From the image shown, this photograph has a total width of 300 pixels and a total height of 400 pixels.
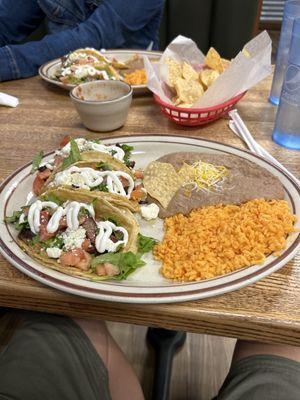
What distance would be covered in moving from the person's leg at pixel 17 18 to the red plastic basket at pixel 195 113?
5.41ft

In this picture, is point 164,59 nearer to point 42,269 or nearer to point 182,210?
point 182,210

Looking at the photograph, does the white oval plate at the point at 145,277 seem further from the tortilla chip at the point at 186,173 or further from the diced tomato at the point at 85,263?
the tortilla chip at the point at 186,173

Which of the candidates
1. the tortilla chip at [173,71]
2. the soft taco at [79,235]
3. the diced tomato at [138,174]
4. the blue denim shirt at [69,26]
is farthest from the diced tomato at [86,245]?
the blue denim shirt at [69,26]

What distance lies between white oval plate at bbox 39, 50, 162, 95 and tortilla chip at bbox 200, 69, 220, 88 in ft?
0.78

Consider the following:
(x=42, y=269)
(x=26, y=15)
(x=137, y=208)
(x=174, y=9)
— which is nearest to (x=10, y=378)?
(x=42, y=269)

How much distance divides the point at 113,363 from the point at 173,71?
3.44 feet

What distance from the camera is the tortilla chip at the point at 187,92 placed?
1.34 m

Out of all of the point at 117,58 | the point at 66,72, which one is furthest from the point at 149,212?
the point at 117,58

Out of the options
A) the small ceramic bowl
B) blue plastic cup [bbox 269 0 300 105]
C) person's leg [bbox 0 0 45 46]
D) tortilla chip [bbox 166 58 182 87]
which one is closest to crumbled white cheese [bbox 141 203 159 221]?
the small ceramic bowl

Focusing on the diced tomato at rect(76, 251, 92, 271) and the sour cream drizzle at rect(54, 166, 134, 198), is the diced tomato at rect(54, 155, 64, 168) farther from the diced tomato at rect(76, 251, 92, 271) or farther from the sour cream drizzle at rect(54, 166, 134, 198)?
the diced tomato at rect(76, 251, 92, 271)

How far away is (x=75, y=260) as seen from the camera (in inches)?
30.1

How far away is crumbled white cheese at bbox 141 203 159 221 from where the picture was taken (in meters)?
0.94

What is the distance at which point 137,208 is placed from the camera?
3.16 feet

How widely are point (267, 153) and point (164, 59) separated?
0.60 m
